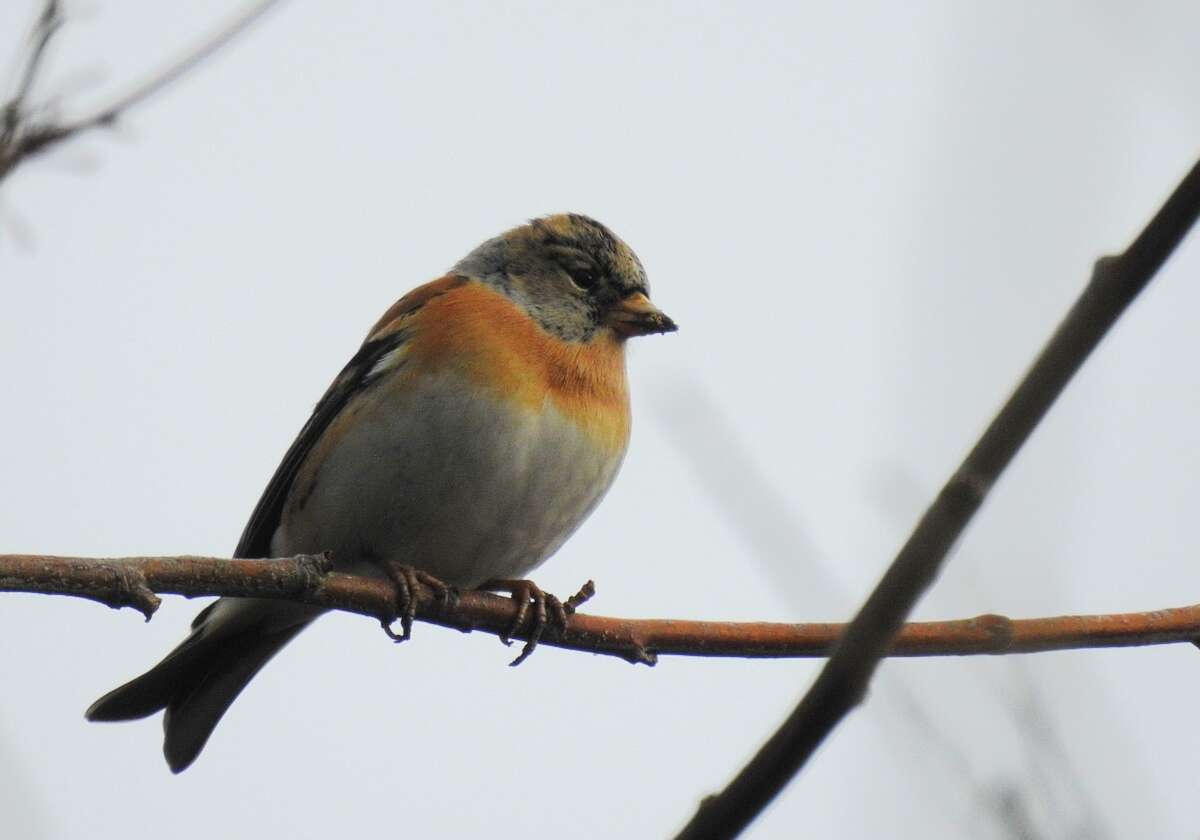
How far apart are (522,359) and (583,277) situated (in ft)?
3.21

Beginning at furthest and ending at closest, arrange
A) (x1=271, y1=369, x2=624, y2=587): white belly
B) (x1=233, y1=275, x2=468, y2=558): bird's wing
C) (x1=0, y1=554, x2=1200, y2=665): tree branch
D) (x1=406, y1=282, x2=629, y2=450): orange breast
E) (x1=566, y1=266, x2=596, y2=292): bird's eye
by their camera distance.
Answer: (x1=566, y1=266, x2=596, y2=292): bird's eye, (x1=233, y1=275, x2=468, y2=558): bird's wing, (x1=406, y1=282, x2=629, y2=450): orange breast, (x1=271, y1=369, x2=624, y2=587): white belly, (x1=0, y1=554, x2=1200, y2=665): tree branch

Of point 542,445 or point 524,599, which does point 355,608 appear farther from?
point 542,445

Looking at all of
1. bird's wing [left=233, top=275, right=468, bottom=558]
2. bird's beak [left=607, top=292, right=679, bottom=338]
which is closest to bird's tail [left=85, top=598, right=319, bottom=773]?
bird's wing [left=233, top=275, right=468, bottom=558]

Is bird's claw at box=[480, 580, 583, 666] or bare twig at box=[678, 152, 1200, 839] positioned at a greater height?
bare twig at box=[678, 152, 1200, 839]

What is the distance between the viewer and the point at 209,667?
6.07 meters

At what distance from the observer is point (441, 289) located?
21.0 feet

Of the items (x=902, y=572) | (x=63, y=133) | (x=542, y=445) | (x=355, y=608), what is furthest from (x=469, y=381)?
(x=902, y=572)

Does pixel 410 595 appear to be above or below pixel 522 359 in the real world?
below

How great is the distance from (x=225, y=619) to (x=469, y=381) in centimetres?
152

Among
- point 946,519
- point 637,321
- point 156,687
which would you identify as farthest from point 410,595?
point 946,519

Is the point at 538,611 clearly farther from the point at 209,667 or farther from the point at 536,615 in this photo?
the point at 209,667

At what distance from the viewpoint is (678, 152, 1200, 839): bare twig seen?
5.84ft

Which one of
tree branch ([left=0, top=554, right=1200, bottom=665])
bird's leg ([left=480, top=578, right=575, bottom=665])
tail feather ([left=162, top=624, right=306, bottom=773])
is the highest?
tree branch ([left=0, top=554, right=1200, bottom=665])

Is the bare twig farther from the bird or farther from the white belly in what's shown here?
the white belly
